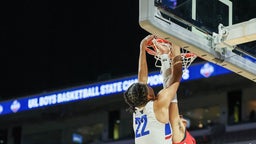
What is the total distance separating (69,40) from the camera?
17469 millimetres

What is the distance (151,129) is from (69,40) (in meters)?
13.9

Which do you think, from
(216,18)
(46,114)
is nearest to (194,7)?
(216,18)

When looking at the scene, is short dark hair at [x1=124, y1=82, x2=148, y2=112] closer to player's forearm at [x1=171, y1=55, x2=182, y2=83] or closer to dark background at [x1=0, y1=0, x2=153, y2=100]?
player's forearm at [x1=171, y1=55, x2=182, y2=83]

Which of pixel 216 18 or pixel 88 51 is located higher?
pixel 88 51

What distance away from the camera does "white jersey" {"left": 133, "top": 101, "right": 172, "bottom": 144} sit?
12.2 feet

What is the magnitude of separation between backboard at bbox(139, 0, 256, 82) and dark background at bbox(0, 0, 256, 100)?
463 inches

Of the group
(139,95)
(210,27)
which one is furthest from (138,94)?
(210,27)

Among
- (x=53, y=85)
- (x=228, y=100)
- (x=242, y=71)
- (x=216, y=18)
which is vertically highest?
(x=53, y=85)

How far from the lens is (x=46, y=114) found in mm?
18391

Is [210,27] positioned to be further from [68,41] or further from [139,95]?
[68,41]

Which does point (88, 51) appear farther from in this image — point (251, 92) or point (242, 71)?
point (242, 71)

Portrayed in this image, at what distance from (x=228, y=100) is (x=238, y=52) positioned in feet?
38.7

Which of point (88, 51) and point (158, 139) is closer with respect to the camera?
point (158, 139)

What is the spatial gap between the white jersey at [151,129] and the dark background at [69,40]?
1238cm
